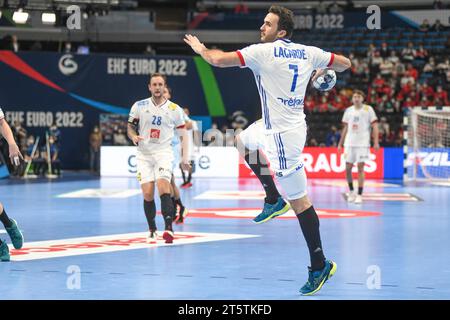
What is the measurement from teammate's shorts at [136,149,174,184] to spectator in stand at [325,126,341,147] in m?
18.4

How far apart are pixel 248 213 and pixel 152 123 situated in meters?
4.55

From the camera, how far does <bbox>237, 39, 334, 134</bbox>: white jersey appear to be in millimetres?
7691

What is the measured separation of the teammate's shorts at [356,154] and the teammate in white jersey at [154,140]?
7.24 meters

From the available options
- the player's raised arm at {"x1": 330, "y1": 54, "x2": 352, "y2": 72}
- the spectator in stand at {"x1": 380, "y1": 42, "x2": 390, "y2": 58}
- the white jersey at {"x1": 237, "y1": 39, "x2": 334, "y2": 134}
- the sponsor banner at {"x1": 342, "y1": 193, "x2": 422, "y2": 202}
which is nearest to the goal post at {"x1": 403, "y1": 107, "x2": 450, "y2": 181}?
the sponsor banner at {"x1": 342, "y1": 193, "x2": 422, "y2": 202}

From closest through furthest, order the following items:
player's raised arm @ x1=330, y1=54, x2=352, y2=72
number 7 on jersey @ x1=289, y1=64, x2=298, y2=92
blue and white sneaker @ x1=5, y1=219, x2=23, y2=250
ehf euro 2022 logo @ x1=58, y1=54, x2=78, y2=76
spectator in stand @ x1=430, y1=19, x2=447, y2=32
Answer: number 7 on jersey @ x1=289, y1=64, x2=298, y2=92, player's raised arm @ x1=330, y1=54, x2=352, y2=72, blue and white sneaker @ x1=5, y1=219, x2=23, y2=250, ehf euro 2022 logo @ x1=58, y1=54, x2=78, y2=76, spectator in stand @ x1=430, y1=19, x2=447, y2=32

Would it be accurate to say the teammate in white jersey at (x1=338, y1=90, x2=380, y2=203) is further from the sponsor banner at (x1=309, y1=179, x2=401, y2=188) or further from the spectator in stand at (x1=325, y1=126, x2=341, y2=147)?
the spectator in stand at (x1=325, y1=126, x2=341, y2=147)

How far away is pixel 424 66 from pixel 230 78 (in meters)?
7.98

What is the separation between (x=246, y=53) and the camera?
750 centimetres

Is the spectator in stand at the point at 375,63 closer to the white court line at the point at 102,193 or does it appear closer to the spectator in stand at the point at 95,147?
the spectator in stand at the point at 95,147

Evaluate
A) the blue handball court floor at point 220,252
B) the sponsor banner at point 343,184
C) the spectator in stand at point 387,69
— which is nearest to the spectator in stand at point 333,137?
the sponsor banner at point 343,184

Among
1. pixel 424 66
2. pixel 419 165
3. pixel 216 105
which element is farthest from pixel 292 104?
pixel 424 66

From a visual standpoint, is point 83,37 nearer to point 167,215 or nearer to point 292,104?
point 167,215

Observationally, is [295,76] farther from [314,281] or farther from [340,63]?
[314,281]
